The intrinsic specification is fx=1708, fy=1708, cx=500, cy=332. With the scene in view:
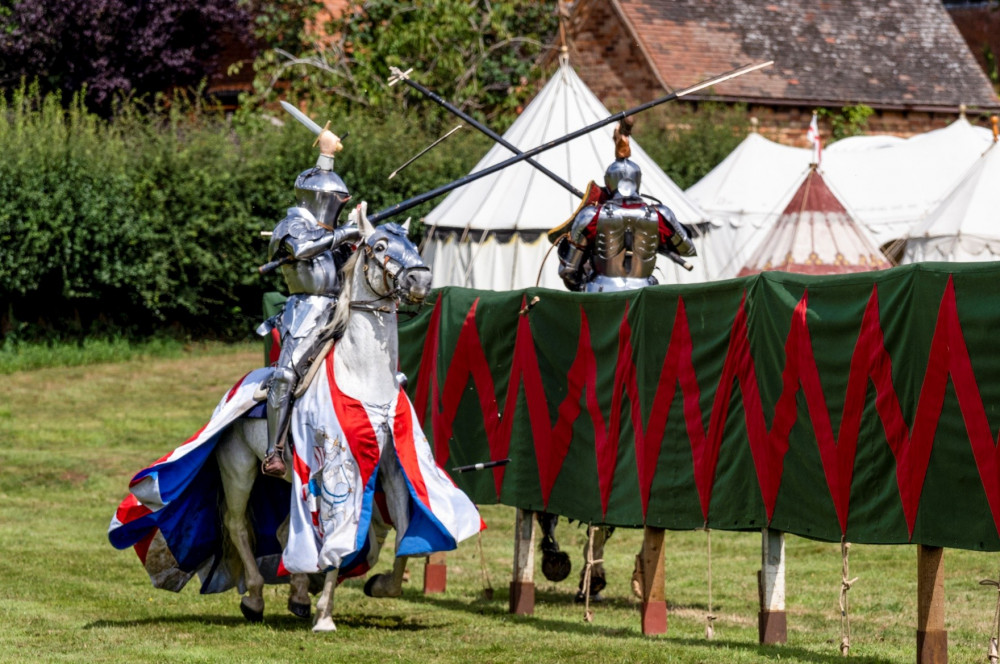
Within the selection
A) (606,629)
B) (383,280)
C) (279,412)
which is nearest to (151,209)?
(279,412)

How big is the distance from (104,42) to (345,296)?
74.6 ft

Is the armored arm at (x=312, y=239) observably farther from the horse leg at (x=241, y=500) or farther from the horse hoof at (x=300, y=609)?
the horse hoof at (x=300, y=609)

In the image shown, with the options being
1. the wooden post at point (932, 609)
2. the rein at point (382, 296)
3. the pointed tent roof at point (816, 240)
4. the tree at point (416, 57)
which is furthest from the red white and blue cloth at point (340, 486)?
the tree at point (416, 57)

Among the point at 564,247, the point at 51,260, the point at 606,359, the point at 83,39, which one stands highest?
the point at 83,39

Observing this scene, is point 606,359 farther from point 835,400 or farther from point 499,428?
point 835,400

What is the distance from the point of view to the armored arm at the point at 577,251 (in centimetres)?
1070

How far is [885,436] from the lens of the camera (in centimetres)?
720

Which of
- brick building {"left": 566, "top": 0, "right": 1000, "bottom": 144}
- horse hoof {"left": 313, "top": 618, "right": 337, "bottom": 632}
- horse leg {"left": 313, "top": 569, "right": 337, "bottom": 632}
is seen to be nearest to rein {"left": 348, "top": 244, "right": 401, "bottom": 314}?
horse leg {"left": 313, "top": 569, "right": 337, "bottom": 632}

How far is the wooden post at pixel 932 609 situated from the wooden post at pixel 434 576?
4463 mm

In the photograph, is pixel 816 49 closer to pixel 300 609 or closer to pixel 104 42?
pixel 104 42

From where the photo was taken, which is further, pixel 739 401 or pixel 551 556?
pixel 551 556

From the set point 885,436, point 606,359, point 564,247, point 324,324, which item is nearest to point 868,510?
point 885,436

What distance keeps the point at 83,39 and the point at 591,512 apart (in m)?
23.2

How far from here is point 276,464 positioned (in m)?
8.95
